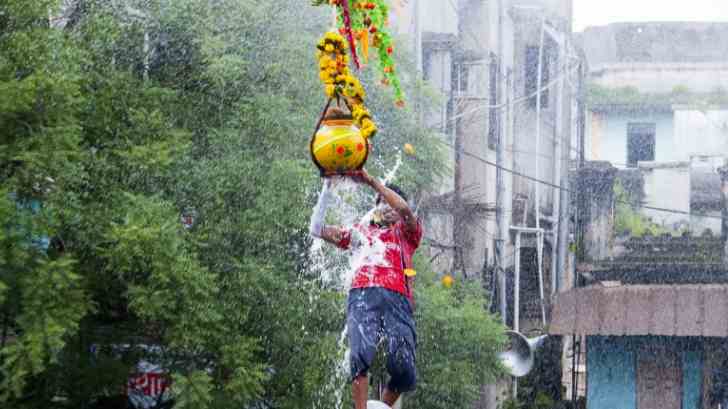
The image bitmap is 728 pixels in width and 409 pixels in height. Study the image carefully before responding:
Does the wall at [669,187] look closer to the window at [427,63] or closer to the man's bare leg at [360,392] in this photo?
the window at [427,63]

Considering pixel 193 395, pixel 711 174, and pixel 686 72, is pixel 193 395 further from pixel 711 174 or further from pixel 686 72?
pixel 686 72

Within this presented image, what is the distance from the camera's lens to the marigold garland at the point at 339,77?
604 centimetres

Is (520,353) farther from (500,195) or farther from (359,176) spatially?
(359,176)

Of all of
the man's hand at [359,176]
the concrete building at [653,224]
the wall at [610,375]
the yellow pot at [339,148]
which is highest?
the yellow pot at [339,148]

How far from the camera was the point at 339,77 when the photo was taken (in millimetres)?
6055

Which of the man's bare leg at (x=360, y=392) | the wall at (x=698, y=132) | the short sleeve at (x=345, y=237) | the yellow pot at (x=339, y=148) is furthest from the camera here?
the wall at (x=698, y=132)

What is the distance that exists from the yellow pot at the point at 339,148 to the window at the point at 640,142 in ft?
89.2

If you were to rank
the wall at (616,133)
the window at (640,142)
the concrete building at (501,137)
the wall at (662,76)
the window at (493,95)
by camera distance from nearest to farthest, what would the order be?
1. the concrete building at (501,137)
2. the window at (493,95)
3. the wall at (616,133)
4. the window at (640,142)
5. the wall at (662,76)

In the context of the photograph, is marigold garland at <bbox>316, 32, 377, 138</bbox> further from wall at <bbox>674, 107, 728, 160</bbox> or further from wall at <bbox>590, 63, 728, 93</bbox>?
wall at <bbox>590, 63, 728, 93</bbox>

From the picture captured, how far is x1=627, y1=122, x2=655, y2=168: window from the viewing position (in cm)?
3234

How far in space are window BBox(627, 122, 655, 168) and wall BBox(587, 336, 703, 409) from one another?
14.4 m

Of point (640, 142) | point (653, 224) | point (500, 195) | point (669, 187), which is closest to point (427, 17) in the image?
point (500, 195)

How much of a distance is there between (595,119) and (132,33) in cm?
2307

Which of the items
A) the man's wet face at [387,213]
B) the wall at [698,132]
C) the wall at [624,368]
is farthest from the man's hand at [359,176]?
the wall at [698,132]
